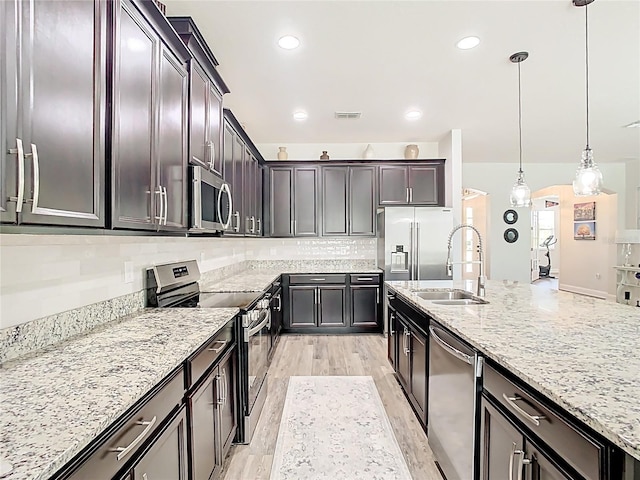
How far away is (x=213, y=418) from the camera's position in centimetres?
185

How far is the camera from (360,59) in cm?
297

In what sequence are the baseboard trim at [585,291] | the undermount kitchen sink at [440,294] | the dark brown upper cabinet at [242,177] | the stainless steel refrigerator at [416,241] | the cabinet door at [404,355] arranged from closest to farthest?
1. the cabinet door at [404,355]
2. the undermount kitchen sink at [440,294]
3. the dark brown upper cabinet at [242,177]
4. the stainless steel refrigerator at [416,241]
5. the baseboard trim at [585,291]

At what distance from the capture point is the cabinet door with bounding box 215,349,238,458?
197 centimetres

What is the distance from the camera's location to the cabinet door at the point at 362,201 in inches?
211

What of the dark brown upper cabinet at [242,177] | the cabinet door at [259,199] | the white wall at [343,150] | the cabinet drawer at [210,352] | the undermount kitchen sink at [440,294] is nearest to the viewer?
the cabinet drawer at [210,352]

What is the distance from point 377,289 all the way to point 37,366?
422 centimetres

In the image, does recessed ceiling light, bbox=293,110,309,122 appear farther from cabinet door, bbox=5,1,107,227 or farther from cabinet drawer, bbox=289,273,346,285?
cabinet door, bbox=5,1,107,227

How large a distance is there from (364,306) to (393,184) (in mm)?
1765

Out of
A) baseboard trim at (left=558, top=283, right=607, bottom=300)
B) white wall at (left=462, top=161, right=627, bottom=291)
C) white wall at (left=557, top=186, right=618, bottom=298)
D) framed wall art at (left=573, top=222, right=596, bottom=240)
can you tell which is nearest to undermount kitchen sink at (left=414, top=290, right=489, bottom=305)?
white wall at (left=462, top=161, right=627, bottom=291)

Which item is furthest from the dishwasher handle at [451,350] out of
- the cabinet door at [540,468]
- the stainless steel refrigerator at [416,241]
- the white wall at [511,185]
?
the white wall at [511,185]

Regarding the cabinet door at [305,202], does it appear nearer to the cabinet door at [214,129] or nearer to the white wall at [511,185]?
the cabinet door at [214,129]

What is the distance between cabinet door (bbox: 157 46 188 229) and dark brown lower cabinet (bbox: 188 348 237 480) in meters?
0.79

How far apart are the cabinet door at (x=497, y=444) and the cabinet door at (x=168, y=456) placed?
117cm

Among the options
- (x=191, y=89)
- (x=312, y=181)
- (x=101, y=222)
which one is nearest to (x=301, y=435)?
(x=101, y=222)
